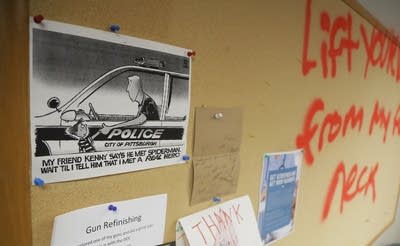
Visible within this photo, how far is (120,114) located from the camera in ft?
0.98

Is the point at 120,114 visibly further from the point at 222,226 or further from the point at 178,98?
the point at 222,226

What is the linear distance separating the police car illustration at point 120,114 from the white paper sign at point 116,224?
0.25 feet

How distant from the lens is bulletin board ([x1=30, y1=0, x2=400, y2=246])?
0.29 meters

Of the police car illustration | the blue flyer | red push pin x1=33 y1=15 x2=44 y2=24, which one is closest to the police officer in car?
the police car illustration

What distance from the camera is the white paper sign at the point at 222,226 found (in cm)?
40

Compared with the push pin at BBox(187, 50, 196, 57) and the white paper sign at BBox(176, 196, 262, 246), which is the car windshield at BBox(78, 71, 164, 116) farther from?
the white paper sign at BBox(176, 196, 262, 246)

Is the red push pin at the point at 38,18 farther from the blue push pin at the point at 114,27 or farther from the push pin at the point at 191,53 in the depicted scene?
the push pin at the point at 191,53

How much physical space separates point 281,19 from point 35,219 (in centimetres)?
50

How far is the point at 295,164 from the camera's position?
604 mm

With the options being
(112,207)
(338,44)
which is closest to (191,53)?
(112,207)

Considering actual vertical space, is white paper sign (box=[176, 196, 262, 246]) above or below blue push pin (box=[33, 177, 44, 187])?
below

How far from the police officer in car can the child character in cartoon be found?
0.02 meters

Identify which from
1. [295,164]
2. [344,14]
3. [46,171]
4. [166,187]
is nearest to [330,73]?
[344,14]

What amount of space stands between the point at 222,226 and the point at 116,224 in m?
0.20
